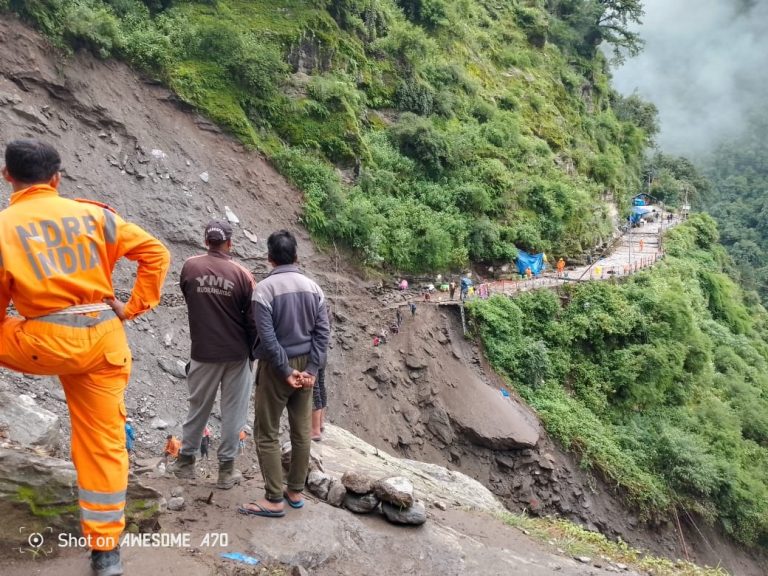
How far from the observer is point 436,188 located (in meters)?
17.2

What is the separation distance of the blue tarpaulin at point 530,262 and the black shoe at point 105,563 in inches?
A: 653

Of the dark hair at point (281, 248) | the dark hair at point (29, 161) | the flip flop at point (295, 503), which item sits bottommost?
the flip flop at point (295, 503)

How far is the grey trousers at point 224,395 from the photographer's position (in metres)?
4.33

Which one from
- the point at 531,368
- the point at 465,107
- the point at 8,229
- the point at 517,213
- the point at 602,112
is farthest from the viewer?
the point at 602,112

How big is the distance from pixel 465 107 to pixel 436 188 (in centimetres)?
627

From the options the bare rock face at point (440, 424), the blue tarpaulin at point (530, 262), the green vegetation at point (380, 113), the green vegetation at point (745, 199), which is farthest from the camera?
the green vegetation at point (745, 199)

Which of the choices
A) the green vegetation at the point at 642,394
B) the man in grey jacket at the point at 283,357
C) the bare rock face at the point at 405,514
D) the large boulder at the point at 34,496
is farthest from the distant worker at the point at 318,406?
the green vegetation at the point at 642,394

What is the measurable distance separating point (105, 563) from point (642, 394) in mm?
15609

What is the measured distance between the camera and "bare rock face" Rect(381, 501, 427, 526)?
15.1 feet

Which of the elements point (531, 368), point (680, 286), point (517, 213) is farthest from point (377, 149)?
point (680, 286)

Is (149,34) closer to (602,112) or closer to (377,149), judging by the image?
(377,149)

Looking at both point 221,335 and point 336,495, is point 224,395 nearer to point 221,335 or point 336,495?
point 221,335

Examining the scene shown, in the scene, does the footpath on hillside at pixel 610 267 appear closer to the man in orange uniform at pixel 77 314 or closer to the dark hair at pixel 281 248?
the dark hair at pixel 281 248

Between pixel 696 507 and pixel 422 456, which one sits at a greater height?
pixel 696 507
